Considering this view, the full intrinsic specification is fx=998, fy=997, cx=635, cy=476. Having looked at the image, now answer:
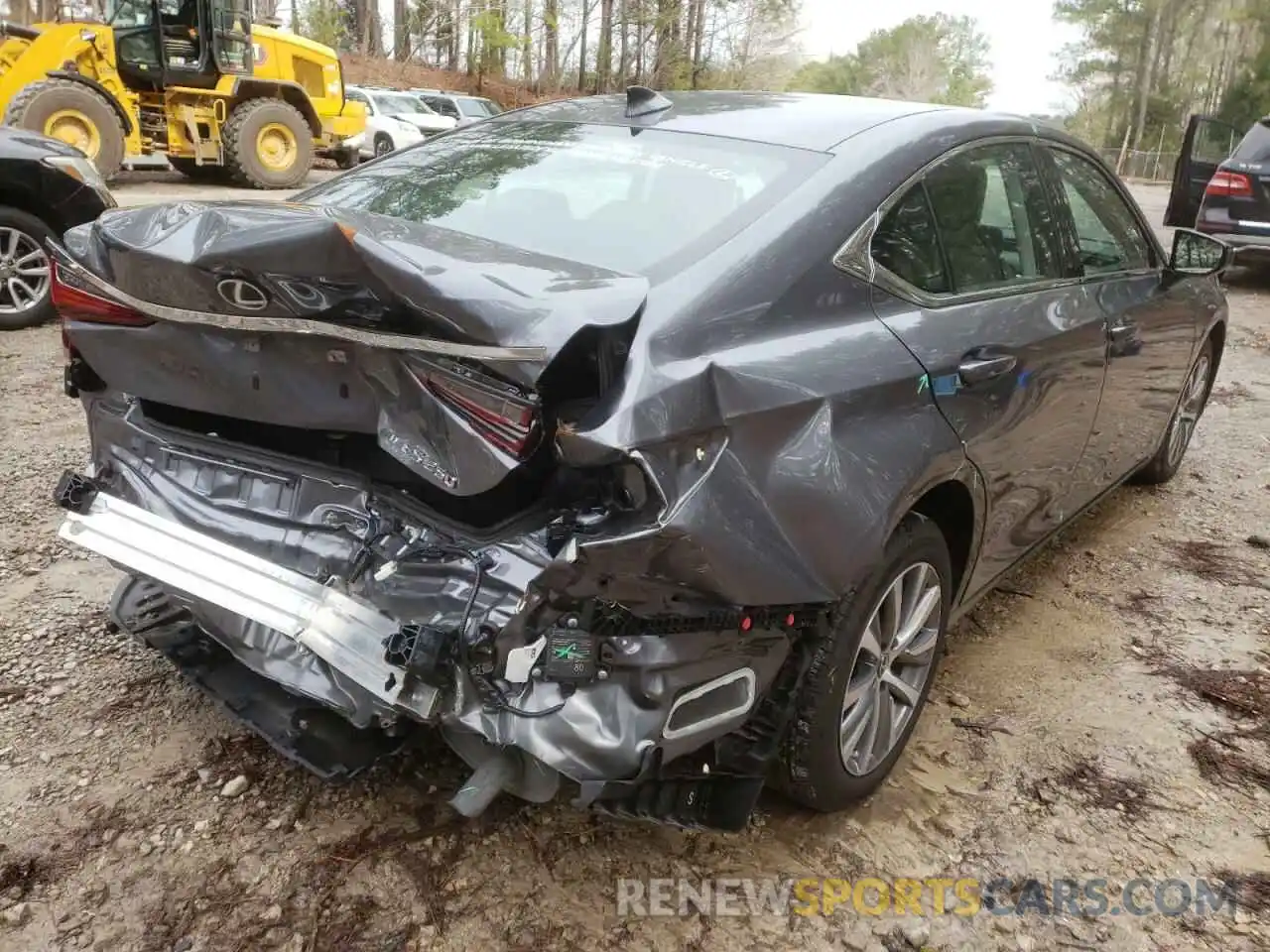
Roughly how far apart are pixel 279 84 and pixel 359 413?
14878 millimetres

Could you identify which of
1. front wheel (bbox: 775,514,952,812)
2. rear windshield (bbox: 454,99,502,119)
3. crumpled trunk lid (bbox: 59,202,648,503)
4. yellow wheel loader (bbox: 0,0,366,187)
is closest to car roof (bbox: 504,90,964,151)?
crumpled trunk lid (bbox: 59,202,648,503)

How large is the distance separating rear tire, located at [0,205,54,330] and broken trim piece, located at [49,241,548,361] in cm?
460

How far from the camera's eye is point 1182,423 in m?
4.80

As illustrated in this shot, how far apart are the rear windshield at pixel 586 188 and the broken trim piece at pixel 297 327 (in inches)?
19.9

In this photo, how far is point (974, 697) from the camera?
3074 mm

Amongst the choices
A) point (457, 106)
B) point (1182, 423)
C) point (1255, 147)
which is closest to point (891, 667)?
point (1182, 423)

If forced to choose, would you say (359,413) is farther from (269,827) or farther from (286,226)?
(269,827)

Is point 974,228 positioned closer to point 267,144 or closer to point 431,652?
point 431,652

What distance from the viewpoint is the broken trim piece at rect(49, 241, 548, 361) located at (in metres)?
1.73

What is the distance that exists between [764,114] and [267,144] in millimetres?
13852

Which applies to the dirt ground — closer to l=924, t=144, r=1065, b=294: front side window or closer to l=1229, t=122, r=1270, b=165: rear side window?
l=924, t=144, r=1065, b=294: front side window

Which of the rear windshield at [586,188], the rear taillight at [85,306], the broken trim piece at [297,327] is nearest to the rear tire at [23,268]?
the rear windshield at [586,188]

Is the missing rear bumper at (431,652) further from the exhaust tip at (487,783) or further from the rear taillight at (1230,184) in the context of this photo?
the rear taillight at (1230,184)

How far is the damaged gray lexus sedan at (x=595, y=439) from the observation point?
1807 millimetres
